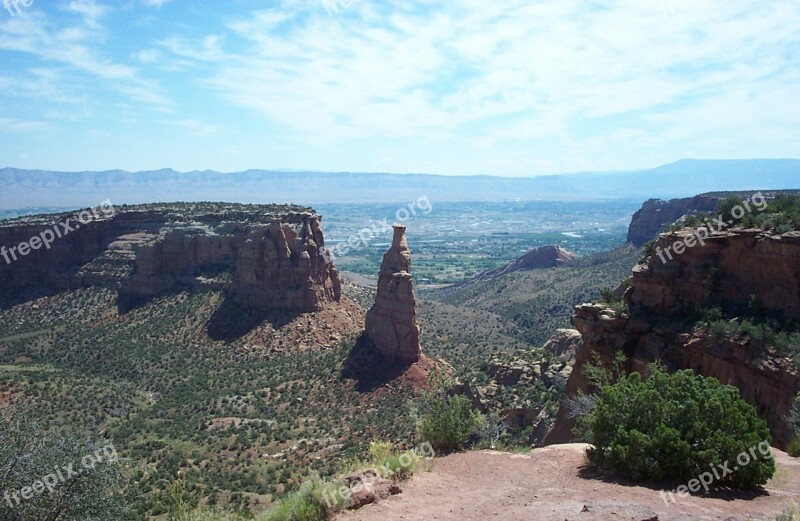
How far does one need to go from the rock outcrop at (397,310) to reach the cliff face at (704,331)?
18158mm

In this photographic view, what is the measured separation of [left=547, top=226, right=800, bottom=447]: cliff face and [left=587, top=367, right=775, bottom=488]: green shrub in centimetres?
471

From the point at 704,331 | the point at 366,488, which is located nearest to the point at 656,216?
the point at 704,331

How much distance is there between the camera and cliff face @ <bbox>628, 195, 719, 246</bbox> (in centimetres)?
9494

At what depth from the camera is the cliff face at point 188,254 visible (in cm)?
5097

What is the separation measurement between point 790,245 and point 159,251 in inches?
2026

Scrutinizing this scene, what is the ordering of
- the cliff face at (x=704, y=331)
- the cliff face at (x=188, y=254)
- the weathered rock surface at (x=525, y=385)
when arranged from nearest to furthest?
the cliff face at (x=704, y=331) < the weathered rock surface at (x=525, y=385) < the cliff face at (x=188, y=254)

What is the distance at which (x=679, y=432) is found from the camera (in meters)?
13.1

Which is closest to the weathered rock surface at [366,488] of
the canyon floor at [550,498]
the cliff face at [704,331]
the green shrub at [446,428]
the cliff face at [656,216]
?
the canyon floor at [550,498]

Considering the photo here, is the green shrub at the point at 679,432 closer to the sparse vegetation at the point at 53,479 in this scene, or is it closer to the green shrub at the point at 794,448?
the green shrub at the point at 794,448

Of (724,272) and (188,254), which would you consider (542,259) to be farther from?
(724,272)

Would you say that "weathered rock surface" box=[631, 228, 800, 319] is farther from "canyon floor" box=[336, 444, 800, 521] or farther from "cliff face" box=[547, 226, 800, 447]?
"canyon floor" box=[336, 444, 800, 521]

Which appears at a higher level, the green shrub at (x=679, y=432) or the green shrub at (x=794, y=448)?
the green shrub at (x=679, y=432)

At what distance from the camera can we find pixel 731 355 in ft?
62.4

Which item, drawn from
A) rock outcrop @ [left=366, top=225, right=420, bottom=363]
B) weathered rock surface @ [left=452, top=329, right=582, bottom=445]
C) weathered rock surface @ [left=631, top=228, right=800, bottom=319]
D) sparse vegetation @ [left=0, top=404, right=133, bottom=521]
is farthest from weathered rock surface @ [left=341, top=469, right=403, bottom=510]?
rock outcrop @ [left=366, top=225, right=420, bottom=363]
